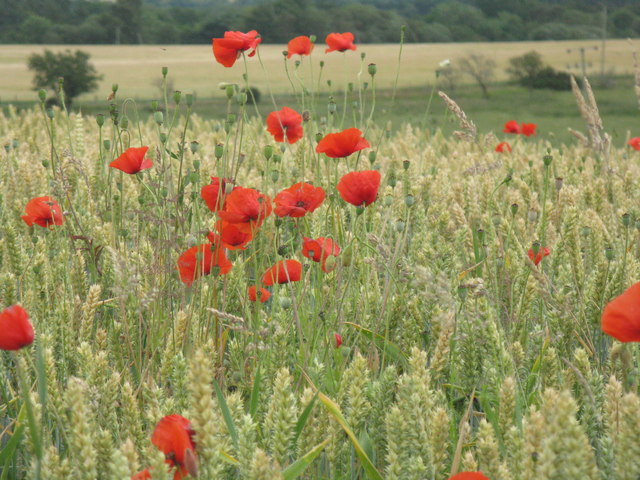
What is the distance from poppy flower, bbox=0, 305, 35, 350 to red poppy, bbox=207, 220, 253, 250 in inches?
25.1

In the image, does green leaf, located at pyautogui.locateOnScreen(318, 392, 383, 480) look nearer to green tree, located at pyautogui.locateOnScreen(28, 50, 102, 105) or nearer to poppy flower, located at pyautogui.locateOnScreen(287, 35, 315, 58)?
poppy flower, located at pyautogui.locateOnScreen(287, 35, 315, 58)

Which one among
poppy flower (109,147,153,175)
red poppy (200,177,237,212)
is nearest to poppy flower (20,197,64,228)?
poppy flower (109,147,153,175)

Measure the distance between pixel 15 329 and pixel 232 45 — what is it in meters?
1.18

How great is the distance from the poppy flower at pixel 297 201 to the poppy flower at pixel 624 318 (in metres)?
0.75

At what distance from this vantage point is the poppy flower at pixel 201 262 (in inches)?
60.0

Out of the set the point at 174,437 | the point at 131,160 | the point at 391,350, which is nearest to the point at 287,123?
the point at 131,160

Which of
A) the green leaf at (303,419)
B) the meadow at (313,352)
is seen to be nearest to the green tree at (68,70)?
the meadow at (313,352)

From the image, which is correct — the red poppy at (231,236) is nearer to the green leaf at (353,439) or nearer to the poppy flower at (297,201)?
the poppy flower at (297,201)

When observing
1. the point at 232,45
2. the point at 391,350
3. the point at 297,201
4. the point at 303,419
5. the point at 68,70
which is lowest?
the point at 68,70

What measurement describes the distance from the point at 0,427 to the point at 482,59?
53.4 feet

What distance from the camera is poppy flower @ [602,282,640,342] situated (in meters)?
0.88

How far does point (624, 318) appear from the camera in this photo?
0.88m

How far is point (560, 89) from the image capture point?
678 inches

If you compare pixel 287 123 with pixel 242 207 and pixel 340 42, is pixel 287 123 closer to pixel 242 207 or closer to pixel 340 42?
pixel 340 42
